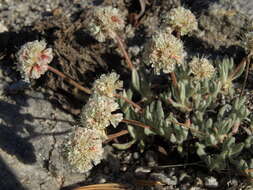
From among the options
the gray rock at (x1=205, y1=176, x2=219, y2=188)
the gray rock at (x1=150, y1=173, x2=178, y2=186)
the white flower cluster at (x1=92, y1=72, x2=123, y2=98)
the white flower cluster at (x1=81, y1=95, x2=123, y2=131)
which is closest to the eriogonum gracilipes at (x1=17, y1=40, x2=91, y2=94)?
the white flower cluster at (x1=92, y1=72, x2=123, y2=98)

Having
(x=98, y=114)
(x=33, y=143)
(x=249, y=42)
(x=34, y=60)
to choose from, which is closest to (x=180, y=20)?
(x=249, y=42)

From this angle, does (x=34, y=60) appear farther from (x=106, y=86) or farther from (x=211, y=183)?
(x=211, y=183)

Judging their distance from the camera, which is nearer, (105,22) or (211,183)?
(211,183)

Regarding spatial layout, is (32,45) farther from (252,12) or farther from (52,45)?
(252,12)

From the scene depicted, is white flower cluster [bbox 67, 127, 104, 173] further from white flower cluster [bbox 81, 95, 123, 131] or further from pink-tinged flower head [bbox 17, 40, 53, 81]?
pink-tinged flower head [bbox 17, 40, 53, 81]

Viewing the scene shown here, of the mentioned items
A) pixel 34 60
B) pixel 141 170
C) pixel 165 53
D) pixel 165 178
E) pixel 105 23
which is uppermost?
pixel 105 23

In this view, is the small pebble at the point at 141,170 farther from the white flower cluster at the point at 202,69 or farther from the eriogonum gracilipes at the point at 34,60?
the eriogonum gracilipes at the point at 34,60
